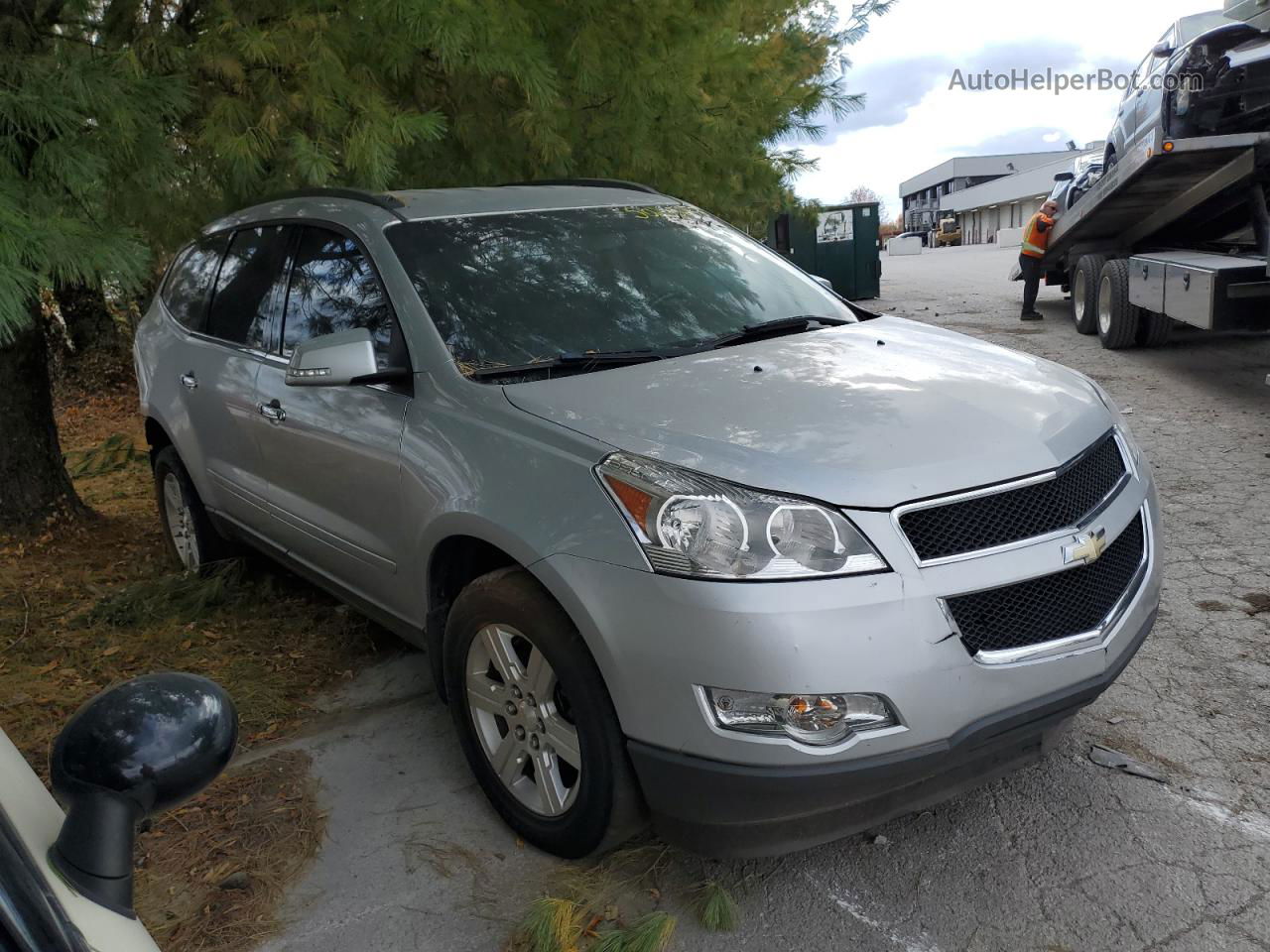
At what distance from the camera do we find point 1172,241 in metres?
10.8

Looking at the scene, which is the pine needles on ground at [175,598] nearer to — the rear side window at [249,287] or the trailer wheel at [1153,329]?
the rear side window at [249,287]

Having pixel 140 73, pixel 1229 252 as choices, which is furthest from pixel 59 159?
pixel 1229 252

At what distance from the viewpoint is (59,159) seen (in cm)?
362

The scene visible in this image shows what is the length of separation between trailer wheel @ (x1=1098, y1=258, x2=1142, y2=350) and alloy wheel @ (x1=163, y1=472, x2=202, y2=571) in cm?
872

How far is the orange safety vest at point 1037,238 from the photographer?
12898mm

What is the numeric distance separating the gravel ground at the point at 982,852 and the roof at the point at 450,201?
184cm

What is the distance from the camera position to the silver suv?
248cm

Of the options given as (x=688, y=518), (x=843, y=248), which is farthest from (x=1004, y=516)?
(x=843, y=248)

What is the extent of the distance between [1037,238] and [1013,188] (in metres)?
65.4

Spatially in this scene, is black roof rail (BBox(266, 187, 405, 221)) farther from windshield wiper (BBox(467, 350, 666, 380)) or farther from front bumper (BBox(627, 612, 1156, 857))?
front bumper (BBox(627, 612, 1156, 857))

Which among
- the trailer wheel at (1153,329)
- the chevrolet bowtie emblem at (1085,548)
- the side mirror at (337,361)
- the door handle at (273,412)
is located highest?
the side mirror at (337,361)

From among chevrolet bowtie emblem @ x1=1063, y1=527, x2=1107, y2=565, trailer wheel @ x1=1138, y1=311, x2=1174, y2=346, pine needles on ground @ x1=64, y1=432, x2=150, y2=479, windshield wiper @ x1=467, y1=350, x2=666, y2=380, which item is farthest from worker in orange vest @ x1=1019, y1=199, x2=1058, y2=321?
chevrolet bowtie emblem @ x1=1063, y1=527, x2=1107, y2=565

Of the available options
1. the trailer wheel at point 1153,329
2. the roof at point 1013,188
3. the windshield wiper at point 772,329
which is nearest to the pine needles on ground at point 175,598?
the windshield wiper at point 772,329

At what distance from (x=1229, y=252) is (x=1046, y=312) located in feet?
17.6
